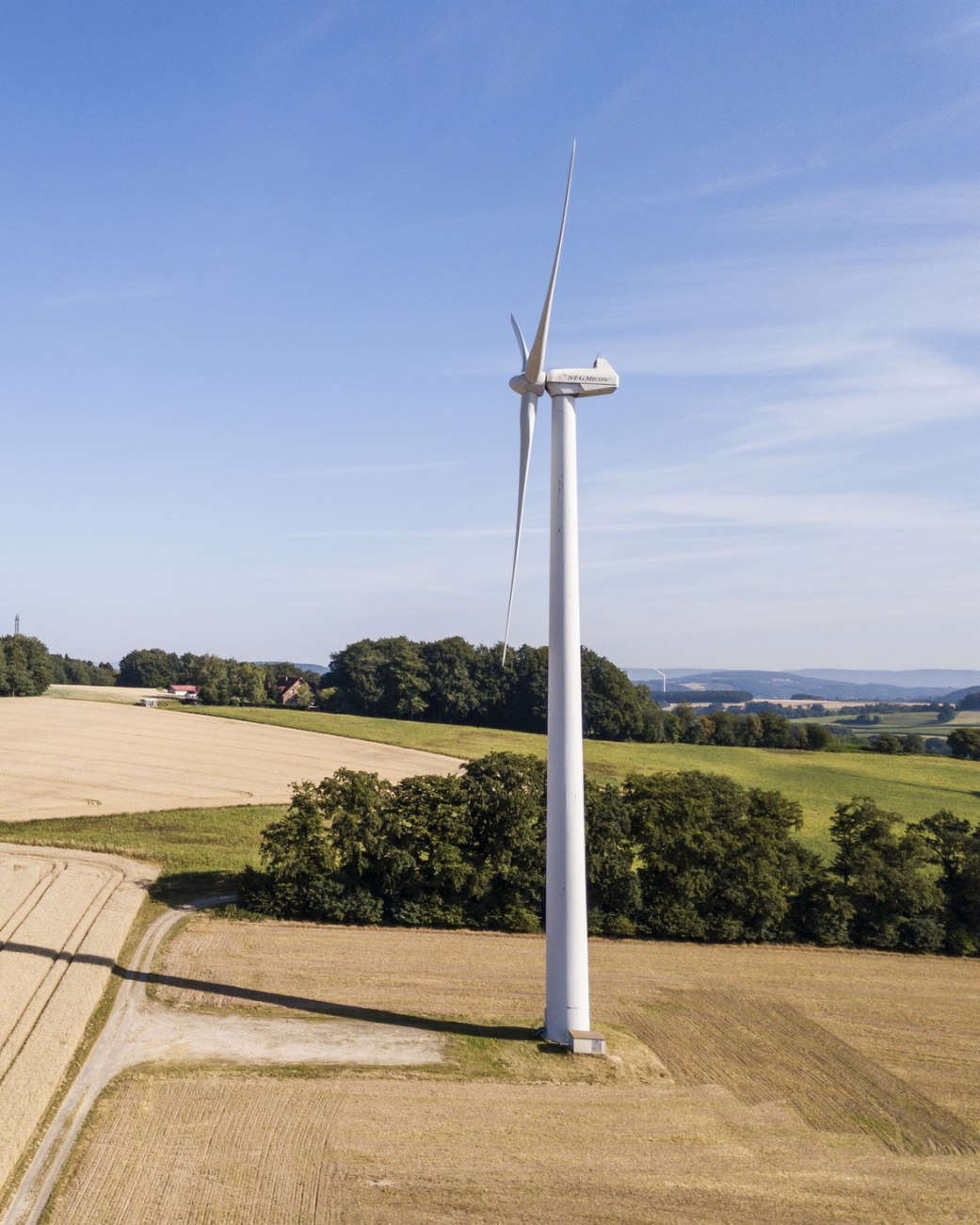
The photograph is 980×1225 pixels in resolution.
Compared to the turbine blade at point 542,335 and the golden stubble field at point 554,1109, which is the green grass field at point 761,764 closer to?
the golden stubble field at point 554,1109

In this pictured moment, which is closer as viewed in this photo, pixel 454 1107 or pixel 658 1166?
pixel 658 1166

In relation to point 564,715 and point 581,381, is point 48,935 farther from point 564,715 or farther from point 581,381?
point 581,381

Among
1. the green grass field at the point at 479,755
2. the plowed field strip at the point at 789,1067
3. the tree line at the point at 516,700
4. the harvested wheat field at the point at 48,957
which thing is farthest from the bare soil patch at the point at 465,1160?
the tree line at the point at 516,700

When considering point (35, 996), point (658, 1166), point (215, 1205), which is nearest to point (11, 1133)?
point (215, 1205)

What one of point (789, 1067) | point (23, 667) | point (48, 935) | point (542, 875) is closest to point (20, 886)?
point (48, 935)

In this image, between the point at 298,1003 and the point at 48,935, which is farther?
the point at 48,935

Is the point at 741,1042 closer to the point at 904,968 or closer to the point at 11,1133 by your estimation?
the point at 904,968
